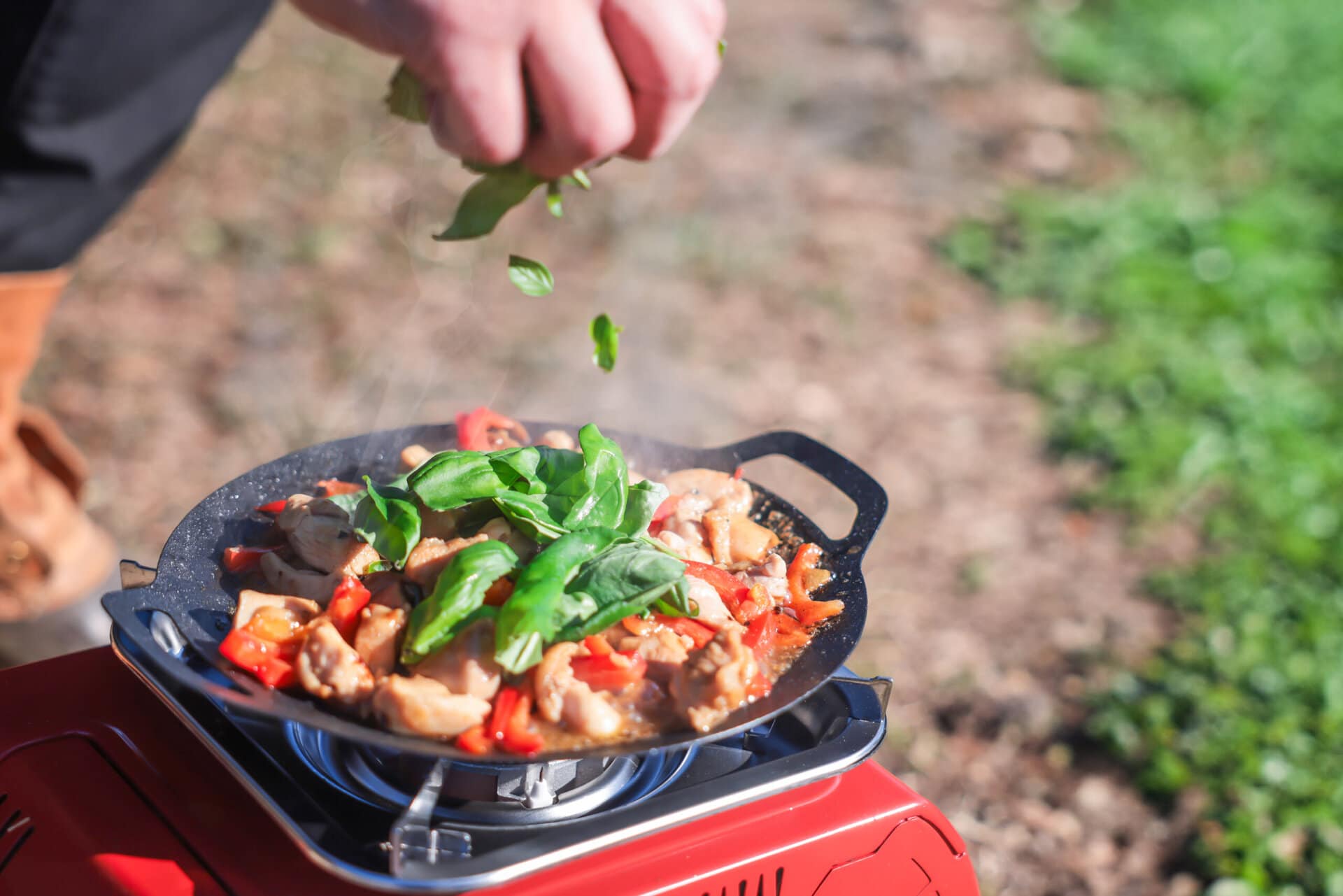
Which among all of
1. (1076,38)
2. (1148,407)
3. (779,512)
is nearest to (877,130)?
(1076,38)

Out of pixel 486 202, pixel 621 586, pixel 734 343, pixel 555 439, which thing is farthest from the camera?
pixel 734 343

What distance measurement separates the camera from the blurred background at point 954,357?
3.22 metres

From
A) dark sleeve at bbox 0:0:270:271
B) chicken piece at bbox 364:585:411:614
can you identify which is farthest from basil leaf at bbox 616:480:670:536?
dark sleeve at bbox 0:0:270:271

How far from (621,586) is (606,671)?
15 cm

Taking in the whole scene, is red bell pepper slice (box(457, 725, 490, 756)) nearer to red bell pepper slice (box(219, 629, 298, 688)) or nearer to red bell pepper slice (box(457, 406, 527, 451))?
red bell pepper slice (box(219, 629, 298, 688))

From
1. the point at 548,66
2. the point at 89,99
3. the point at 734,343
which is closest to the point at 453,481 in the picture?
the point at 548,66

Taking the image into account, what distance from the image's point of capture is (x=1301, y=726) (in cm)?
323

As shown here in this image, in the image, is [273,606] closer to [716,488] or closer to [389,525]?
[389,525]

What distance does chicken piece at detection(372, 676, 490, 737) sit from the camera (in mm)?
1477

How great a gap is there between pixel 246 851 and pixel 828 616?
0.93m

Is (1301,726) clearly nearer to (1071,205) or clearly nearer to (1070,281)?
(1070,281)

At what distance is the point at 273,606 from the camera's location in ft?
5.40

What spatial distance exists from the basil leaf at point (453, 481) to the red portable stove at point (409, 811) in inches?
15.3

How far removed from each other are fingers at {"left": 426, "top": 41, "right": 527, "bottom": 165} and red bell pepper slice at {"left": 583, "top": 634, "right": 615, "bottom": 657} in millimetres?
747
